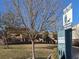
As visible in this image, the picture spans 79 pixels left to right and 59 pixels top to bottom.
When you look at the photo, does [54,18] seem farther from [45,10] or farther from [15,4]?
[15,4]

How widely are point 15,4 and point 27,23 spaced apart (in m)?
1.77

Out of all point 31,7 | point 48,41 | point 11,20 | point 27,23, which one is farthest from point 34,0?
point 48,41

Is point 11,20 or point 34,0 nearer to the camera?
point 34,0

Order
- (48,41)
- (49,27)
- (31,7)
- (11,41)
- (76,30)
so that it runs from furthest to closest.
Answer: (11,41) → (48,41) → (76,30) → (49,27) → (31,7)

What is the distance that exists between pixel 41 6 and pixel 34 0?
70 centimetres

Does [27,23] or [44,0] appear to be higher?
[44,0]

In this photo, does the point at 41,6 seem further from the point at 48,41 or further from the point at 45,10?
the point at 48,41

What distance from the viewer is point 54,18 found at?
68.4 ft

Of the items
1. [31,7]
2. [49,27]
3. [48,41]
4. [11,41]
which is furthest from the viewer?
[11,41]

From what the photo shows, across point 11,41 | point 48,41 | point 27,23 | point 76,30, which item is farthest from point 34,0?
point 11,41

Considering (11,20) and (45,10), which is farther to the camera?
(11,20)

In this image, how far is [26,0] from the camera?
20.3m

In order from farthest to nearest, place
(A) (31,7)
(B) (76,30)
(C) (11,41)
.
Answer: (C) (11,41) < (B) (76,30) < (A) (31,7)

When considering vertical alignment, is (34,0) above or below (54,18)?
above
